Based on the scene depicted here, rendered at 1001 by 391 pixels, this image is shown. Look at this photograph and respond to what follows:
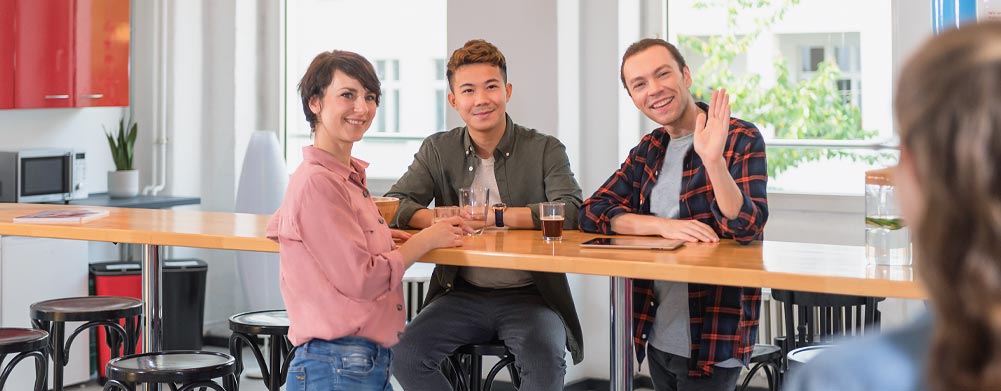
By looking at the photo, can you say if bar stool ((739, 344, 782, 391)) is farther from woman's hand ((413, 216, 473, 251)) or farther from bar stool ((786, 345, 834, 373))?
woman's hand ((413, 216, 473, 251))

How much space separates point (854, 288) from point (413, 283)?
3.20 m

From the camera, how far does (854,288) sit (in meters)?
2.17

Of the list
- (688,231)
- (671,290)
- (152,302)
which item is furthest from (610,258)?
(152,302)

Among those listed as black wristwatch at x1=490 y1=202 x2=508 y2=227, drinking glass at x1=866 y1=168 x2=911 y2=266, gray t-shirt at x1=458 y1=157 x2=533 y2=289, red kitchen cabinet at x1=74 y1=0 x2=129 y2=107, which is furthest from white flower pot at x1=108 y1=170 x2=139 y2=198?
drinking glass at x1=866 y1=168 x2=911 y2=266

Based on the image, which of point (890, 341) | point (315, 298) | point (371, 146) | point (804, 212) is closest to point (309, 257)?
point (315, 298)

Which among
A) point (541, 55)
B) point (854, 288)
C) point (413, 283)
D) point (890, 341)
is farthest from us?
point (413, 283)

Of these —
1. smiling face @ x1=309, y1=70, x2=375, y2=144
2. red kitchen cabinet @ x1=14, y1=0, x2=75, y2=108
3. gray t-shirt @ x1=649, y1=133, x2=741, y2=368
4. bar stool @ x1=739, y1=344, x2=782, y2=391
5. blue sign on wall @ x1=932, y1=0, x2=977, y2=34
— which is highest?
red kitchen cabinet @ x1=14, y1=0, x2=75, y2=108

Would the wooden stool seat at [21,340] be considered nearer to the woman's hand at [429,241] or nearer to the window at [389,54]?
the woman's hand at [429,241]

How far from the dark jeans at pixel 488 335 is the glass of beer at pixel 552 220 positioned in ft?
1.04

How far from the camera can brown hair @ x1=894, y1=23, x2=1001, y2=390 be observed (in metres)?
0.84

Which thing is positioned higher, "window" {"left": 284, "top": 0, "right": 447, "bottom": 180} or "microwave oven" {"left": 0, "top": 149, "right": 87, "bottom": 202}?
"window" {"left": 284, "top": 0, "right": 447, "bottom": 180}

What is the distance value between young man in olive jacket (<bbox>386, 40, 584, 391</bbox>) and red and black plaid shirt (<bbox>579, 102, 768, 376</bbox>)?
20 cm

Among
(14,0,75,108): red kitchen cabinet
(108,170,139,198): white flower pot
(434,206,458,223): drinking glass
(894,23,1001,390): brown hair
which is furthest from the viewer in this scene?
(108,170,139,198): white flower pot

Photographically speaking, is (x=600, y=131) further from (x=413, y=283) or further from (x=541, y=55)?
(x=413, y=283)
